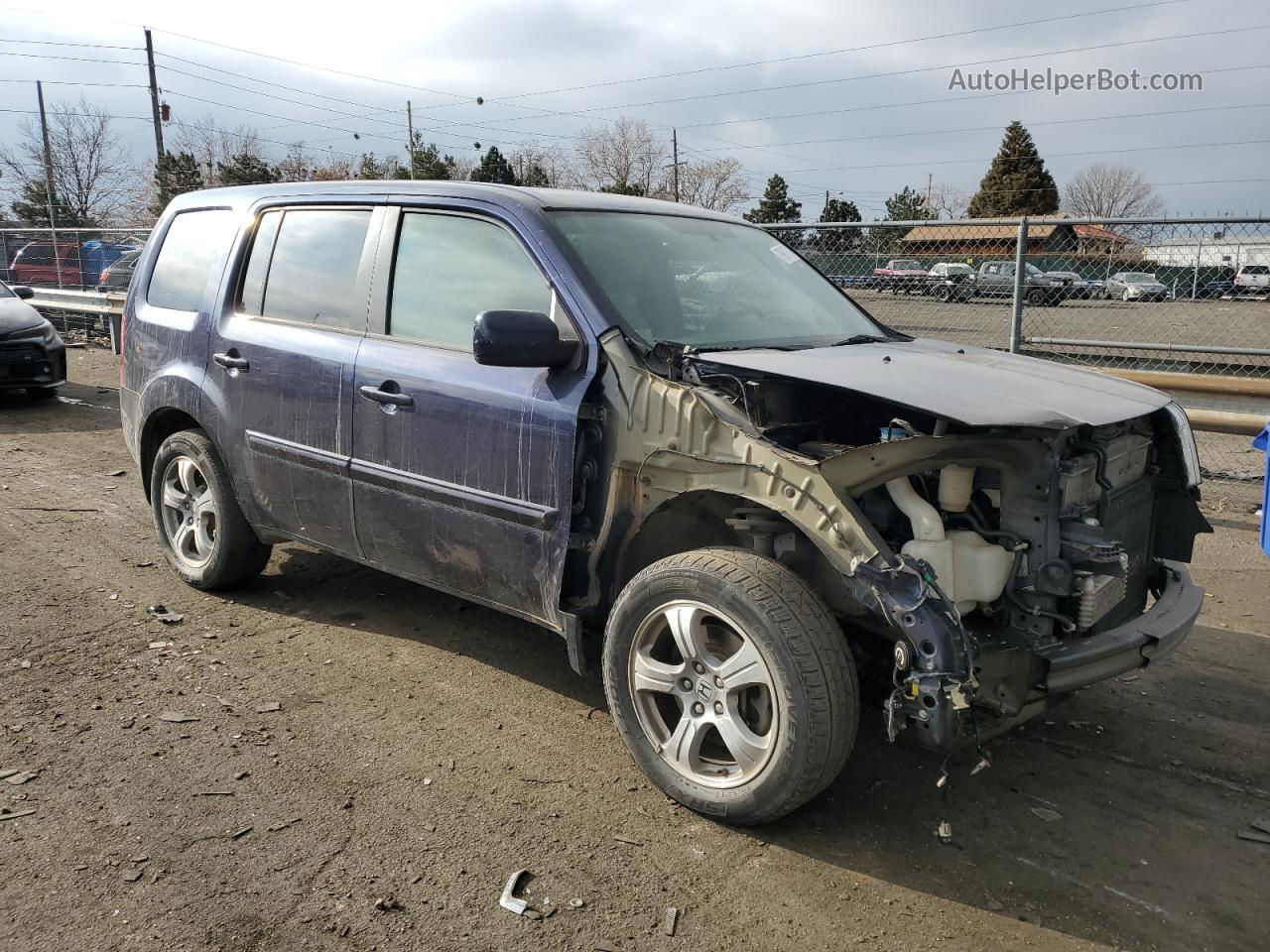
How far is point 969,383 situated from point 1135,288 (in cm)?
600

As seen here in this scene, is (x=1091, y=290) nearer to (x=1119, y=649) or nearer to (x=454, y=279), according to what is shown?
(x=1119, y=649)

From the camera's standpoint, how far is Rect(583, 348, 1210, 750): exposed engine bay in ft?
9.05

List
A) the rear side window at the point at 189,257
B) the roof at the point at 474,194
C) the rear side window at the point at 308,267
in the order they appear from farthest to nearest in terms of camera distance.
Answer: the rear side window at the point at 189,257, the rear side window at the point at 308,267, the roof at the point at 474,194

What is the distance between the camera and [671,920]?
2621mm

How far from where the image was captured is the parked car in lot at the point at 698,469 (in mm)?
2885

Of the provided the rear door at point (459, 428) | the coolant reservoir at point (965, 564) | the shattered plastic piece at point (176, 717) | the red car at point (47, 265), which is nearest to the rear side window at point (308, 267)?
the rear door at point (459, 428)

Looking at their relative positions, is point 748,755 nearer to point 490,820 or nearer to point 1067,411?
point 490,820

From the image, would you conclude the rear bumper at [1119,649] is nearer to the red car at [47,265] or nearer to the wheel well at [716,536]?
the wheel well at [716,536]

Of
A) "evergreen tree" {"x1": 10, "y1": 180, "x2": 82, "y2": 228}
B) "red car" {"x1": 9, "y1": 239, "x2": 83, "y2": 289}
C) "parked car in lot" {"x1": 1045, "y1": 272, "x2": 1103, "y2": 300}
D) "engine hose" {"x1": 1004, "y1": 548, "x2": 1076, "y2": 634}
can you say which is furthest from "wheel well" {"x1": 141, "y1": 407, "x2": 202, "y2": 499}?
"evergreen tree" {"x1": 10, "y1": 180, "x2": 82, "y2": 228}

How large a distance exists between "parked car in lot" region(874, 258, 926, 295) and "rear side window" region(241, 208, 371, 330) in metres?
5.65

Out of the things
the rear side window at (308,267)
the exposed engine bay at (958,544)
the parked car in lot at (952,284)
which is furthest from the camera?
the parked car in lot at (952,284)

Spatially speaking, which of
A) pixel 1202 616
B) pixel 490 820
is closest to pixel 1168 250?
pixel 1202 616

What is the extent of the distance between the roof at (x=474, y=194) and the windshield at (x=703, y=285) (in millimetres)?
77

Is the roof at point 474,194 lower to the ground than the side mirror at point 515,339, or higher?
higher
